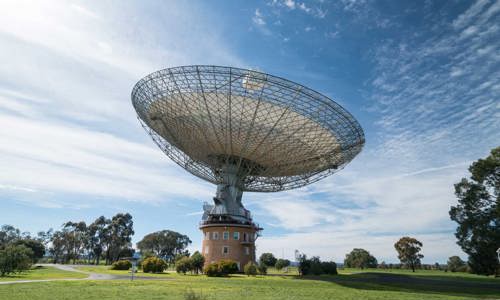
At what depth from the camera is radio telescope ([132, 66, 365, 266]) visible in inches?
1299

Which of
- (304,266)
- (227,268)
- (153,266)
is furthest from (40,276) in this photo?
(304,266)

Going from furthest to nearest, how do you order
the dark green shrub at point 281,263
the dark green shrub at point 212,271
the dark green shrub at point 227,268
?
the dark green shrub at point 281,263, the dark green shrub at point 227,268, the dark green shrub at point 212,271

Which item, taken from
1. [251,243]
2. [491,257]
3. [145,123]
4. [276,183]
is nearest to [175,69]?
[145,123]

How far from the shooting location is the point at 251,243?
178ft

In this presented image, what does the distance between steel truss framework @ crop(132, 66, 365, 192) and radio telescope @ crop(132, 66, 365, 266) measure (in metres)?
0.10

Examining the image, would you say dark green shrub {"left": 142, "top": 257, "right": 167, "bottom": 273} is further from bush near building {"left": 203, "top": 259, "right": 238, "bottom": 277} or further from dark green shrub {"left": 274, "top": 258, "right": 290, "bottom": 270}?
dark green shrub {"left": 274, "top": 258, "right": 290, "bottom": 270}

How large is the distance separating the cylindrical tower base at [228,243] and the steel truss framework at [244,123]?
825 cm

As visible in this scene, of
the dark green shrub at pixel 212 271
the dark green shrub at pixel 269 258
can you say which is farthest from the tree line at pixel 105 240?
the dark green shrub at pixel 212 271

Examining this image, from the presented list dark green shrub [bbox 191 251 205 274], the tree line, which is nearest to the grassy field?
dark green shrub [bbox 191 251 205 274]

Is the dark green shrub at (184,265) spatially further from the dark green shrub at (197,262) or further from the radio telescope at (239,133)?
the radio telescope at (239,133)

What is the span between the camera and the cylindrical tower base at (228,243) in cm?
5238

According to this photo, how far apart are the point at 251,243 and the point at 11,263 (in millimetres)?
31752

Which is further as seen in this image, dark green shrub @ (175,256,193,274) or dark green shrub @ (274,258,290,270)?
dark green shrub @ (274,258,290,270)

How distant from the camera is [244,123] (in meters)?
37.9
